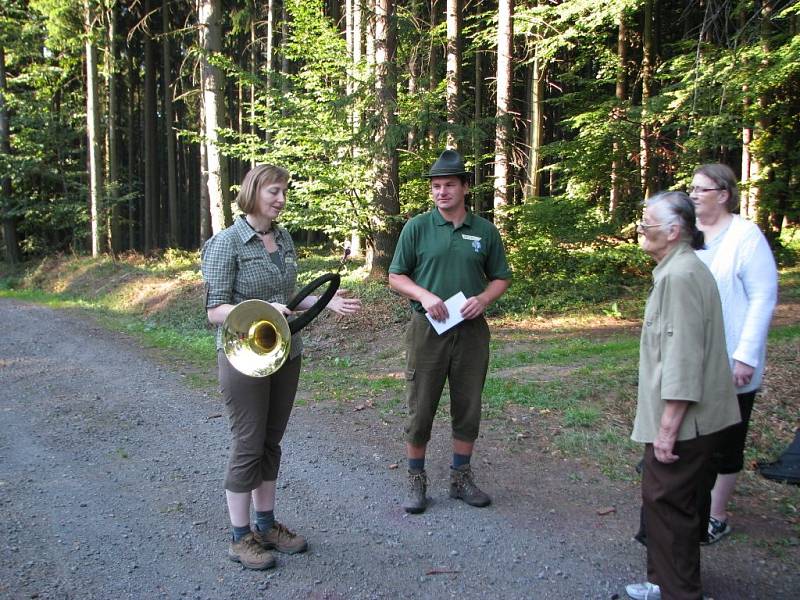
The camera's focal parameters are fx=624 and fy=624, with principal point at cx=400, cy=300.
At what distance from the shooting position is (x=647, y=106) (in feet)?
38.8

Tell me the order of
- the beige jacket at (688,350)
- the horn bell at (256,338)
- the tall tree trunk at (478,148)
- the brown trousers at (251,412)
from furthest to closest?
the tall tree trunk at (478,148), the brown trousers at (251,412), the horn bell at (256,338), the beige jacket at (688,350)

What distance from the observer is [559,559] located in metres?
3.54

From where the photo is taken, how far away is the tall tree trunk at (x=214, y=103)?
14866 millimetres

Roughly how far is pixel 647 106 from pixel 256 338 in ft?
35.5

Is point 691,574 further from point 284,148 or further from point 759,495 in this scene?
point 284,148

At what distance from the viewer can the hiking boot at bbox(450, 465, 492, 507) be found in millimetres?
4242

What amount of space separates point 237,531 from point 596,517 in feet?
7.38

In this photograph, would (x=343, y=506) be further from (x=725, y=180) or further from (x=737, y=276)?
(x=725, y=180)

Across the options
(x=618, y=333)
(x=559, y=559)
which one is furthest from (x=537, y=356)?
(x=559, y=559)

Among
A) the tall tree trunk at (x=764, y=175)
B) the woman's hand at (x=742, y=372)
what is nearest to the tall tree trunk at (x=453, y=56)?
the tall tree trunk at (x=764, y=175)

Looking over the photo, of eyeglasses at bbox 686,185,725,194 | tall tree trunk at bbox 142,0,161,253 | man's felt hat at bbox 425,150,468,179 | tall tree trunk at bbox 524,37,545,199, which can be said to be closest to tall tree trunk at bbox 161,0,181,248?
tall tree trunk at bbox 142,0,161,253

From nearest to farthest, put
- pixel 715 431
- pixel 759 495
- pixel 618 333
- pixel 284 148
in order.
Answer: pixel 715 431
pixel 759 495
pixel 618 333
pixel 284 148

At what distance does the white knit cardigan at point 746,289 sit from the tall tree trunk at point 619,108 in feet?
32.8

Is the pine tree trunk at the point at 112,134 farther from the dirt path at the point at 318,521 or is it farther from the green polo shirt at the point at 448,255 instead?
the green polo shirt at the point at 448,255
